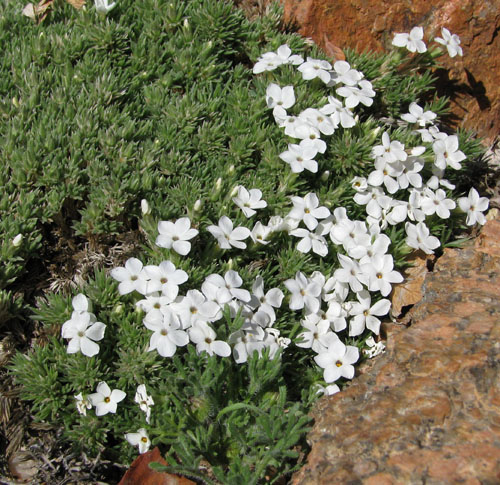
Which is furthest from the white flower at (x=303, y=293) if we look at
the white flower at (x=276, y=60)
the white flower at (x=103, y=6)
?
the white flower at (x=103, y=6)

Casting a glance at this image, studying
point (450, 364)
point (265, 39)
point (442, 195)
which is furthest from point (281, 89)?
point (450, 364)

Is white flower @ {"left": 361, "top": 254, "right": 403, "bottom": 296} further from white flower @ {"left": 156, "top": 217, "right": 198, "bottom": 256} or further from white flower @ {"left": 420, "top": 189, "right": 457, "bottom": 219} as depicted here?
white flower @ {"left": 156, "top": 217, "right": 198, "bottom": 256}

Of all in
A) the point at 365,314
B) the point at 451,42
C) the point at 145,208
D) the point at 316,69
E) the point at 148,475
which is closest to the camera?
the point at 148,475

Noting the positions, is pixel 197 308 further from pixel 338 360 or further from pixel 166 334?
pixel 338 360

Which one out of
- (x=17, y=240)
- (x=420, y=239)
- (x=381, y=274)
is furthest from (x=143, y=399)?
(x=420, y=239)

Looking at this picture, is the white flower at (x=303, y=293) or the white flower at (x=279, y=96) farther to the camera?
the white flower at (x=279, y=96)

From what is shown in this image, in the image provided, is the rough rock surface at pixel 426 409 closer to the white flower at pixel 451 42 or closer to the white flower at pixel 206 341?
the white flower at pixel 206 341
